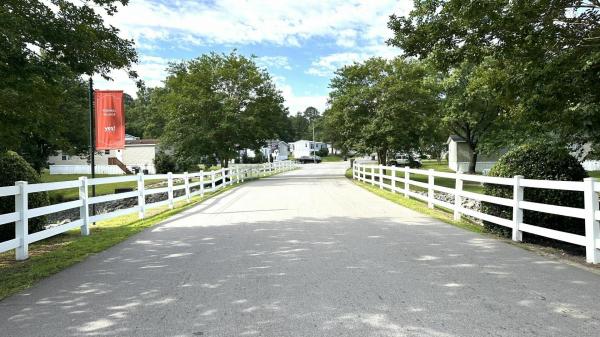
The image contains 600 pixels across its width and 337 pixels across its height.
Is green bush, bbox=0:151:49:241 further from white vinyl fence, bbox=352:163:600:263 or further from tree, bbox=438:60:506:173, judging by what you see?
tree, bbox=438:60:506:173

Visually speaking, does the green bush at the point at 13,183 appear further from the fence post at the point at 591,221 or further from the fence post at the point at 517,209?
the fence post at the point at 591,221

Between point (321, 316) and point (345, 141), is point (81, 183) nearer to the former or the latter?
point (321, 316)

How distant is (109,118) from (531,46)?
11.5 meters

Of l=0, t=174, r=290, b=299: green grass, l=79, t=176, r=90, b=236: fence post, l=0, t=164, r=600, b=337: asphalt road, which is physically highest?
l=79, t=176, r=90, b=236: fence post

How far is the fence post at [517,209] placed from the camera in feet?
26.8

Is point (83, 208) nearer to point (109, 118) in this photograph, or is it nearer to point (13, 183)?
point (13, 183)

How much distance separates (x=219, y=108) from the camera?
36531 mm

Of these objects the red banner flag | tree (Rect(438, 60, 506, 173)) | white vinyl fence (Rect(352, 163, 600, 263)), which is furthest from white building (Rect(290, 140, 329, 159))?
white vinyl fence (Rect(352, 163, 600, 263))

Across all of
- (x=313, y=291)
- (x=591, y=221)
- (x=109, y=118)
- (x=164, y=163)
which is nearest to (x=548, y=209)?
(x=591, y=221)

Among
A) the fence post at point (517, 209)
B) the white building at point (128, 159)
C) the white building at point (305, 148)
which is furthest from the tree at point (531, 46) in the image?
the white building at point (305, 148)

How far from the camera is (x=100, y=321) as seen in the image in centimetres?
430

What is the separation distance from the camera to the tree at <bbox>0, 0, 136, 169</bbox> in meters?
6.62

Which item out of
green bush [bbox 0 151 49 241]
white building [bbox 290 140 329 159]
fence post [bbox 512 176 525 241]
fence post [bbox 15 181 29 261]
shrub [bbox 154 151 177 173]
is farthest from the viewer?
white building [bbox 290 140 329 159]

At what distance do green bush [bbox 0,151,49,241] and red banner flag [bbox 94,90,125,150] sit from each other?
193 inches
